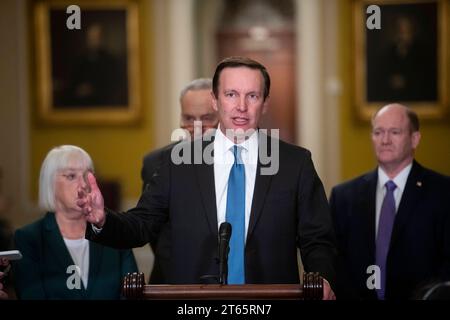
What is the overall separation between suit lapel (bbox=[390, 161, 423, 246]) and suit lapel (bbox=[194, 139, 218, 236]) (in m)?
1.02

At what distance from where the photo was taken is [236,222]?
103 inches

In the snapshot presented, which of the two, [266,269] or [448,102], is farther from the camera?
[448,102]

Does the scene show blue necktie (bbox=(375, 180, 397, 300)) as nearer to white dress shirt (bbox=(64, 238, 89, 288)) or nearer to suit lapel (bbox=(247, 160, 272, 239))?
suit lapel (bbox=(247, 160, 272, 239))

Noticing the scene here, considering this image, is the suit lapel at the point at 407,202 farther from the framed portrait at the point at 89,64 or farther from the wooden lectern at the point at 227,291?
the framed portrait at the point at 89,64

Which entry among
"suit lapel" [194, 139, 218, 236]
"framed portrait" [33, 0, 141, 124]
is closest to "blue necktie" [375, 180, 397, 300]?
Result: "suit lapel" [194, 139, 218, 236]

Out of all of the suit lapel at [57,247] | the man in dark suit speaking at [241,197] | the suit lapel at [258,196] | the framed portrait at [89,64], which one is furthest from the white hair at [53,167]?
the framed portrait at [89,64]

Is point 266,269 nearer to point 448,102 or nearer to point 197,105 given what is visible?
point 197,105

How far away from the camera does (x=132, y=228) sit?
2.50m

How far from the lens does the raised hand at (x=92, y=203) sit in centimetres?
231

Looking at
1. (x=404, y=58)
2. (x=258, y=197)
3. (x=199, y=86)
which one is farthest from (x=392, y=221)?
(x=404, y=58)

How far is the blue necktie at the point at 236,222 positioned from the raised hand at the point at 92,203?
479 millimetres
